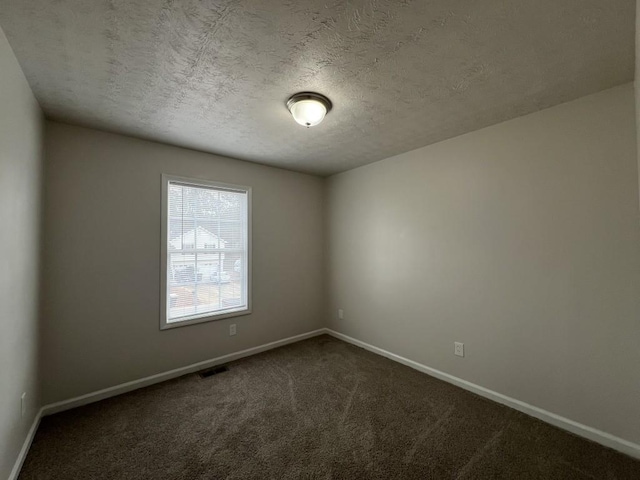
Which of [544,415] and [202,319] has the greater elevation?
[202,319]

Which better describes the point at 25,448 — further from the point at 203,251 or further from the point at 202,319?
the point at 203,251

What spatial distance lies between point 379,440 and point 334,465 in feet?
1.31

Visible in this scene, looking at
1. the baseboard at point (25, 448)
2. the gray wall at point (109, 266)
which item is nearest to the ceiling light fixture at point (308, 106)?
the gray wall at point (109, 266)

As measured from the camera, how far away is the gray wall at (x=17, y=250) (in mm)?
1478

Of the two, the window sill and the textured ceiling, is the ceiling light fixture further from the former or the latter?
the window sill

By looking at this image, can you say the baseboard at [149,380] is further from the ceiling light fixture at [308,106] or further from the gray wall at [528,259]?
the ceiling light fixture at [308,106]

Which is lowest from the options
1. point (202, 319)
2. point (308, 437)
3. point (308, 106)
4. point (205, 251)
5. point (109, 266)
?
point (308, 437)

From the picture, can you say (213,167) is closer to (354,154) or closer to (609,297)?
(354,154)

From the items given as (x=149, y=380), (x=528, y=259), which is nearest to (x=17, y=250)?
(x=149, y=380)

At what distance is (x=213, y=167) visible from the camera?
3.27 meters

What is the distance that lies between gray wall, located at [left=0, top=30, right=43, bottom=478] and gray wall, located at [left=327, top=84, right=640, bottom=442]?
3204mm

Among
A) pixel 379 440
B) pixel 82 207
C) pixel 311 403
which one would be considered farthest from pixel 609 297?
pixel 82 207

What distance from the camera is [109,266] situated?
259 centimetres

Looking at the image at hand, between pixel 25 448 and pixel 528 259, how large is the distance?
13.0ft
